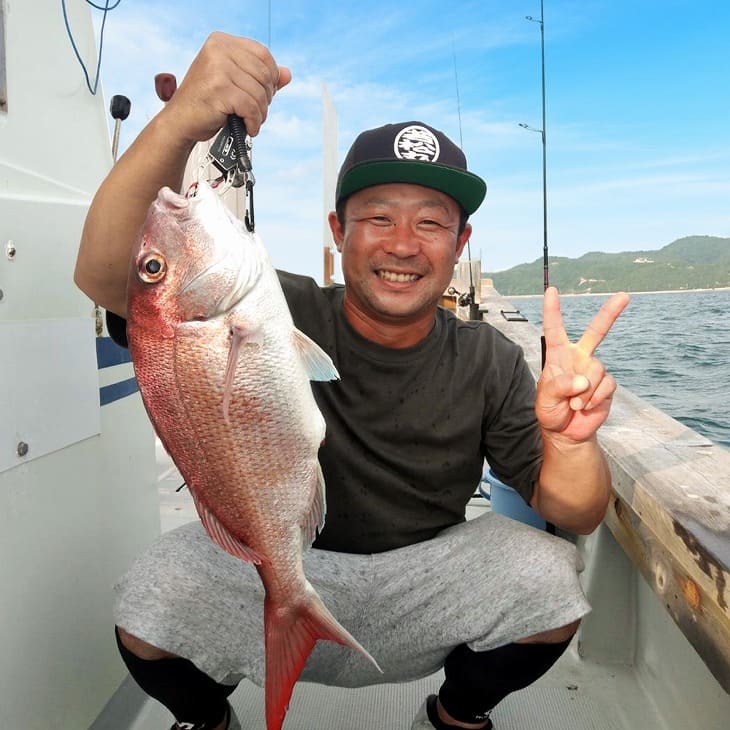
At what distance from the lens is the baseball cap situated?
82.0 inches

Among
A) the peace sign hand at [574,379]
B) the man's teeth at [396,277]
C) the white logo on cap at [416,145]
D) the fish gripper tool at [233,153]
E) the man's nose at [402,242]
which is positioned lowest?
the peace sign hand at [574,379]

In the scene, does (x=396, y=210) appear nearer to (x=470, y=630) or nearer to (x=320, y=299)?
(x=320, y=299)

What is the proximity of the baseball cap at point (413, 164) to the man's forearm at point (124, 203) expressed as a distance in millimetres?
670

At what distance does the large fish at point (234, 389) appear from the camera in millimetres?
1413

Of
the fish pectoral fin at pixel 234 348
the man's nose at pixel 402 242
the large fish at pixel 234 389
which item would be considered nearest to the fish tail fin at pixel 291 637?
the large fish at pixel 234 389

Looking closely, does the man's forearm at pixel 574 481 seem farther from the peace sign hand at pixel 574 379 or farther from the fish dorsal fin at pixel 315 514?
the fish dorsal fin at pixel 315 514

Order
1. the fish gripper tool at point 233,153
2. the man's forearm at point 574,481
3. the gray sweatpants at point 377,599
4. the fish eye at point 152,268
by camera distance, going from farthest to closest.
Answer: the man's forearm at point 574,481 < the gray sweatpants at point 377,599 < the fish gripper tool at point 233,153 < the fish eye at point 152,268

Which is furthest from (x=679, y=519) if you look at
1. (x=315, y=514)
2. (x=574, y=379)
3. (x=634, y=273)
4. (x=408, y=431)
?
(x=634, y=273)

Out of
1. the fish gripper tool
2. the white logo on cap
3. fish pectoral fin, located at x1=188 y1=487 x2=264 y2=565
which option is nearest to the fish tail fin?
fish pectoral fin, located at x1=188 y1=487 x2=264 y2=565

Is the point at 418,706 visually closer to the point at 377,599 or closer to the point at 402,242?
the point at 377,599

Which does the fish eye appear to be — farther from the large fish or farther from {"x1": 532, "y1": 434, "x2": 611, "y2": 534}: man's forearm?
{"x1": 532, "y1": 434, "x2": 611, "y2": 534}: man's forearm

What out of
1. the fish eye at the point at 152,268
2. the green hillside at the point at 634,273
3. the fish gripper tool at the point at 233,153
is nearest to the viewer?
the fish eye at the point at 152,268

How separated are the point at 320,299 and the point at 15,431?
1.09m

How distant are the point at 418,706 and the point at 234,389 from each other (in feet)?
5.24
